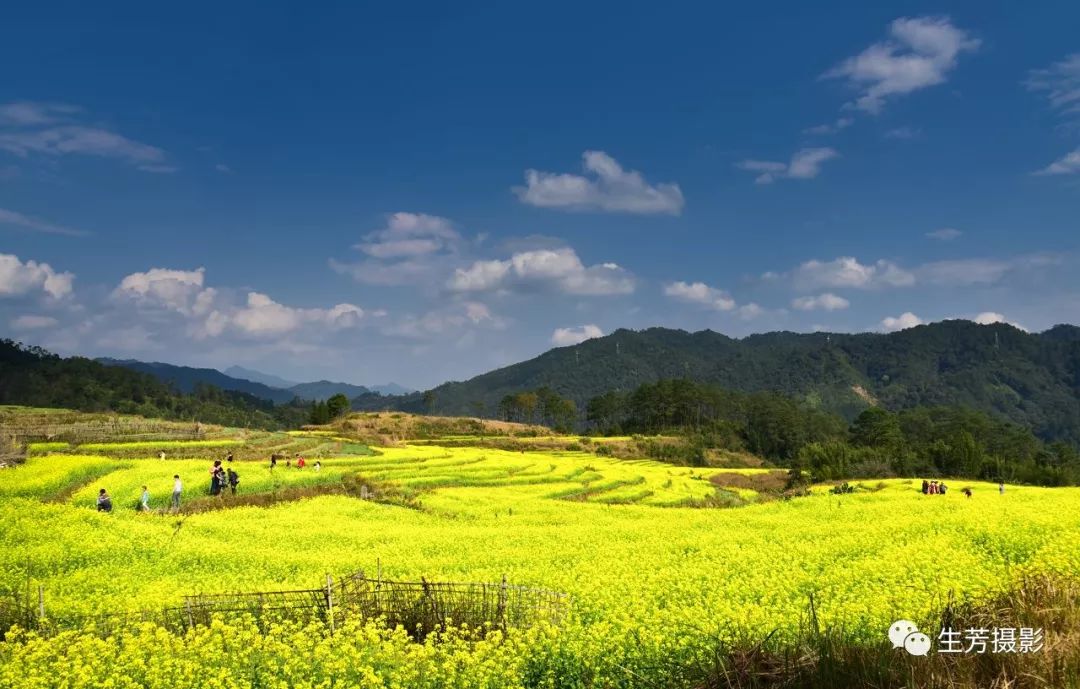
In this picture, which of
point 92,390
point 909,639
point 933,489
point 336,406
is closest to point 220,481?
point 909,639

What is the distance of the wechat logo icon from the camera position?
601 centimetres

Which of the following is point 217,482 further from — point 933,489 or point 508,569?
point 933,489

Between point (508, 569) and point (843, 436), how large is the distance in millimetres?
141815

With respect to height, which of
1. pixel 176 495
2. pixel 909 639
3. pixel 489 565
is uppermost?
pixel 909 639

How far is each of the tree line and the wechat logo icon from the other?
263 ft

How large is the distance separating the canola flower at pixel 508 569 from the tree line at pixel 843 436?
6004 centimetres

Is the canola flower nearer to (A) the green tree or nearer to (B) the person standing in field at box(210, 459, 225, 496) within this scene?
(B) the person standing in field at box(210, 459, 225, 496)

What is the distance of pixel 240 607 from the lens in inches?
579

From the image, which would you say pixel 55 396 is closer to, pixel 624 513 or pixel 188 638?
pixel 624 513

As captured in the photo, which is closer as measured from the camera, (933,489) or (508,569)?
(508,569)

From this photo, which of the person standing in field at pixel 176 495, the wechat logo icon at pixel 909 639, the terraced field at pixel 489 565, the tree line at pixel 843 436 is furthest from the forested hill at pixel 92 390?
the wechat logo icon at pixel 909 639

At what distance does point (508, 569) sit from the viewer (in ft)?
68.3

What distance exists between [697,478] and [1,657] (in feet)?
206

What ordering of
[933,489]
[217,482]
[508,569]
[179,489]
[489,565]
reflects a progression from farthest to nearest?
[933,489]
[217,482]
[179,489]
[489,565]
[508,569]
